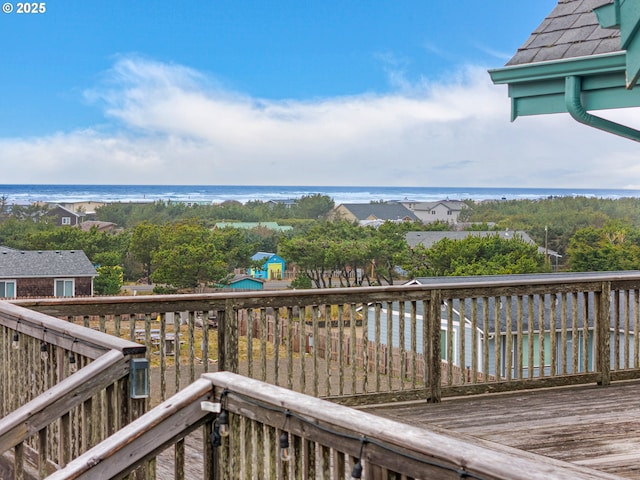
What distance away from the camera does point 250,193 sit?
265ft

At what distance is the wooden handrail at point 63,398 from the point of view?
3.17 metres

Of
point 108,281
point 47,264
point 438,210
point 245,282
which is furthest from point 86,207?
point 438,210

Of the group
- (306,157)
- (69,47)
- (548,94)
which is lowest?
(548,94)

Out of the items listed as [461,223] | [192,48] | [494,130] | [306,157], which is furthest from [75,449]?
[192,48]

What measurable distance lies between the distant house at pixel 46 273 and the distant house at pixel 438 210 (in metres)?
28.4

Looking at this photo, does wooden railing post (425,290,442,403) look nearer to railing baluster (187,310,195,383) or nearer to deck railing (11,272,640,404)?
deck railing (11,272,640,404)

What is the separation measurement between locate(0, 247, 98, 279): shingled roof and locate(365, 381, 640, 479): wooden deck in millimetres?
32465

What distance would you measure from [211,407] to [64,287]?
36.2 meters

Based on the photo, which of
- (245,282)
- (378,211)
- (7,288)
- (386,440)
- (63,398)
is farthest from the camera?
(378,211)

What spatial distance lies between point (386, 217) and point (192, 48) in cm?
5493

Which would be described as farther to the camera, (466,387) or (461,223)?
(461,223)

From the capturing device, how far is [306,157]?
83938 mm

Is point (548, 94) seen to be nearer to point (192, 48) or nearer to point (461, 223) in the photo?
point (461, 223)
